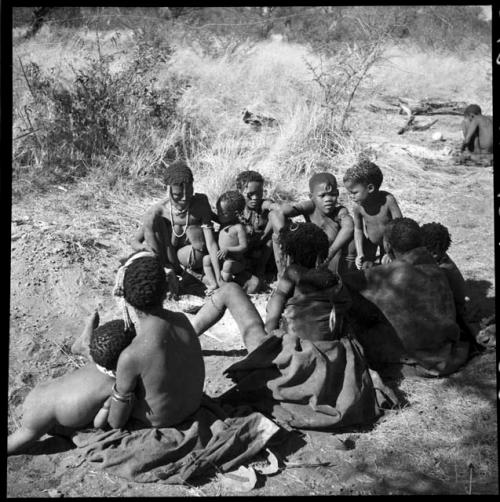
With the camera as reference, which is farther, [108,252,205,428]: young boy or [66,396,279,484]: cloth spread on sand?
[66,396,279,484]: cloth spread on sand

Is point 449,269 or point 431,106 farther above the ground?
point 431,106

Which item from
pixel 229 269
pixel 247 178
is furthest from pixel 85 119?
pixel 229 269

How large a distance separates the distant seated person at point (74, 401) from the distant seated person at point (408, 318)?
1.63 meters

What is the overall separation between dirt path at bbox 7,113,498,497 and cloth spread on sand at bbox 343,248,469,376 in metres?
0.17

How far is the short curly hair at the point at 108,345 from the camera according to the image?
11.2 ft

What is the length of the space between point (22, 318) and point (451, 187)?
536 centimetres

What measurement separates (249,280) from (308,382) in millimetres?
2100

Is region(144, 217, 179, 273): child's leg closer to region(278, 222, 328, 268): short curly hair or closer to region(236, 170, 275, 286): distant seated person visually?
region(236, 170, 275, 286): distant seated person

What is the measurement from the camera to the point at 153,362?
10.9 feet

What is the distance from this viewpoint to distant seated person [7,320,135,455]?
3.54 metres

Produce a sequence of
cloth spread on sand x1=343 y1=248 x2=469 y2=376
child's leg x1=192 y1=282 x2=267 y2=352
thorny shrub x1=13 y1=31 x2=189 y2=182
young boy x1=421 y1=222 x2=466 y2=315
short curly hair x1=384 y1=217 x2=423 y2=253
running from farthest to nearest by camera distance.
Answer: thorny shrub x1=13 y1=31 x2=189 y2=182, young boy x1=421 y1=222 x2=466 y2=315, short curly hair x1=384 y1=217 x2=423 y2=253, cloth spread on sand x1=343 y1=248 x2=469 y2=376, child's leg x1=192 y1=282 x2=267 y2=352

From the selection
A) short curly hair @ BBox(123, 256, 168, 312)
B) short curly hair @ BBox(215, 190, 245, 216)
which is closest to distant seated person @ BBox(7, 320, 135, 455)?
short curly hair @ BBox(123, 256, 168, 312)

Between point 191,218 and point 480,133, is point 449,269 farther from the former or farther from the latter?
point 480,133

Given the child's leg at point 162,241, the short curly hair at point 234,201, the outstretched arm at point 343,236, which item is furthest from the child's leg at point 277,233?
the child's leg at point 162,241
